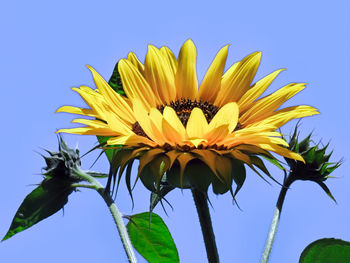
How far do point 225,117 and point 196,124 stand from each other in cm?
10

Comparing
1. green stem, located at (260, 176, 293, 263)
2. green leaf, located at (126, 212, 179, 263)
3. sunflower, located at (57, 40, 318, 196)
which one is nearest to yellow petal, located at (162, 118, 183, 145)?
sunflower, located at (57, 40, 318, 196)

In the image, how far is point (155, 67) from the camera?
2537 mm

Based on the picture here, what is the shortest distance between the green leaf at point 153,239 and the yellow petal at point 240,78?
1.91 feet

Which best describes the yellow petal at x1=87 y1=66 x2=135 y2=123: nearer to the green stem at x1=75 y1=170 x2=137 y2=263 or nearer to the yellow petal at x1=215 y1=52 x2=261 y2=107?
the green stem at x1=75 y1=170 x2=137 y2=263

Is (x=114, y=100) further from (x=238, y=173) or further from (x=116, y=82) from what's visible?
(x=238, y=173)

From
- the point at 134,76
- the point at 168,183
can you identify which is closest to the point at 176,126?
→ the point at 168,183

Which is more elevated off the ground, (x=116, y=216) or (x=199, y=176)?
(x=199, y=176)

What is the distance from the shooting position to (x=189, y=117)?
2064 mm

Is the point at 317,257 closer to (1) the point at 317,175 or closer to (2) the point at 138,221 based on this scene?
(1) the point at 317,175

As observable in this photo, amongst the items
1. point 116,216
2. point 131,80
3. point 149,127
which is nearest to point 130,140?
point 149,127

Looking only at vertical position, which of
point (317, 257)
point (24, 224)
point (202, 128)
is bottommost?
point (317, 257)

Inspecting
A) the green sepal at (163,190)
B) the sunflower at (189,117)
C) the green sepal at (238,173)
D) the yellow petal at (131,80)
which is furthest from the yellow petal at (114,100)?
the green sepal at (238,173)

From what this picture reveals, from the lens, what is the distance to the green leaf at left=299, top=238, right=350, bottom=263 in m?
2.09

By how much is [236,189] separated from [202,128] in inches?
8.8
